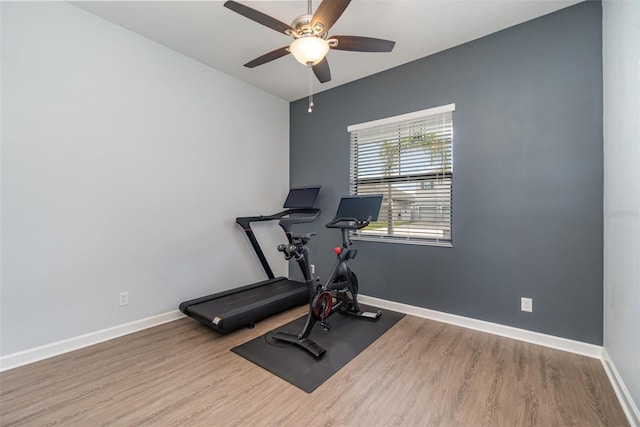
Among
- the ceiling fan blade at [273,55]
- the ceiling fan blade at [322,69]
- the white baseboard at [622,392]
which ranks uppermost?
the ceiling fan blade at [273,55]

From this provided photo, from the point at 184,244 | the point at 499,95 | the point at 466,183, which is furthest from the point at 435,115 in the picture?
the point at 184,244

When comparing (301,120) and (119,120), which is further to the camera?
(301,120)

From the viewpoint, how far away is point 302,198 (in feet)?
12.4

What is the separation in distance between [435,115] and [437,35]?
0.75 meters

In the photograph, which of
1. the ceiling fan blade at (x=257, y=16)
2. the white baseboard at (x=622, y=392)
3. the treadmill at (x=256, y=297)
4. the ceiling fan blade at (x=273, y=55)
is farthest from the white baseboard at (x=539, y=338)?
the ceiling fan blade at (x=257, y=16)

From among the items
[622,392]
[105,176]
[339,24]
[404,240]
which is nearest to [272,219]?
[404,240]

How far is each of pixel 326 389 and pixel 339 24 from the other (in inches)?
118

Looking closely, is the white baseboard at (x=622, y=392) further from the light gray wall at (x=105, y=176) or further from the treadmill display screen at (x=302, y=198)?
the light gray wall at (x=105, y=176)

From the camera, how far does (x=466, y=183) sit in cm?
279

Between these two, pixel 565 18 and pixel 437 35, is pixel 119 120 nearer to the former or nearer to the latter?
pixel 437 35

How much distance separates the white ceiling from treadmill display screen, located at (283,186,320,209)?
4.95 ft

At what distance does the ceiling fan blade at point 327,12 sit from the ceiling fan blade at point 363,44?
0.17 metres

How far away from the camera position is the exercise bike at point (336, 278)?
2346 mm

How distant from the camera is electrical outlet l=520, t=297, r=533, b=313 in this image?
2.44 m
